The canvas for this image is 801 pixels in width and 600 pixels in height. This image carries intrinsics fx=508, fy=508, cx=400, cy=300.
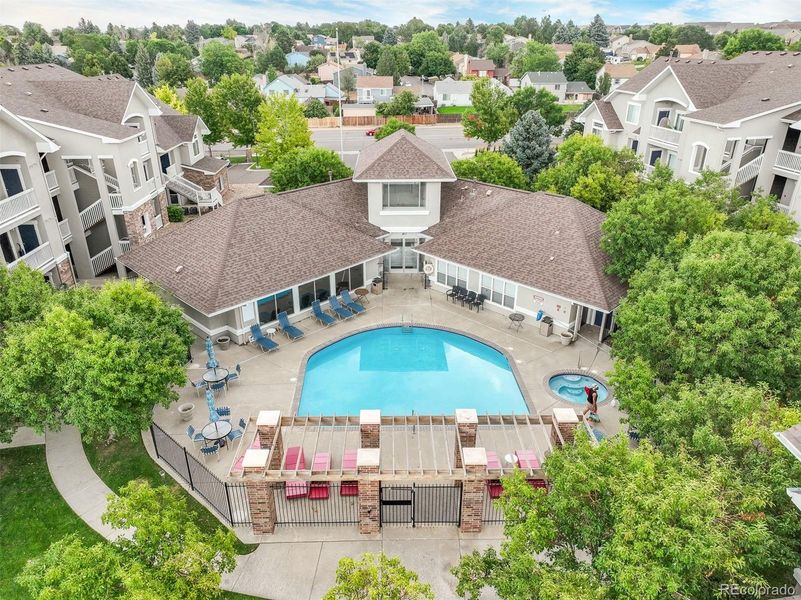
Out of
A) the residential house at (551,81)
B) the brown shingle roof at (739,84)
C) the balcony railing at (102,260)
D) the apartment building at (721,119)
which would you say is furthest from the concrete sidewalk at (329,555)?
the residential house at (551,81)

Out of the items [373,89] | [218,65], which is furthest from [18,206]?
[218,65]

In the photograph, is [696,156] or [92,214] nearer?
[92,214]

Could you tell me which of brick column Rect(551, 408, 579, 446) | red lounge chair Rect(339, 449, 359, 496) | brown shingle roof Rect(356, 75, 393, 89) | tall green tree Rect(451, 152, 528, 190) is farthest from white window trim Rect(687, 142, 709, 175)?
brown shingle roof Rect(356, 75, 393, 89)

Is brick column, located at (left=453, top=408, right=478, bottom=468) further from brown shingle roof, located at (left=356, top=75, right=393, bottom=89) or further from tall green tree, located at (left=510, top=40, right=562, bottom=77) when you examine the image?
tall green tree, located at (left=510, top=40, right=562, bottom=77)

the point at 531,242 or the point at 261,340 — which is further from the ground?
the point at 531,242

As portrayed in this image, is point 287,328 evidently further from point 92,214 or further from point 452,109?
point 452,109

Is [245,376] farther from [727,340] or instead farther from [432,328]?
[727,340]

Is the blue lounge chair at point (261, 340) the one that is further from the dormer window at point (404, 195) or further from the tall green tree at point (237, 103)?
the tall green tree at point (237, 103)
